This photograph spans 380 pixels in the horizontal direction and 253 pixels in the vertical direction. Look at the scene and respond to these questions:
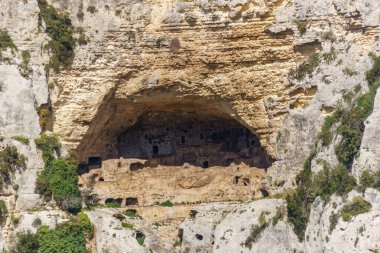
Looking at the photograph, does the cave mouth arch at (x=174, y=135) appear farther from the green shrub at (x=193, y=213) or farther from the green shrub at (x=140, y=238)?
the green shrub at (x=140, y=238)

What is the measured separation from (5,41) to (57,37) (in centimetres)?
229

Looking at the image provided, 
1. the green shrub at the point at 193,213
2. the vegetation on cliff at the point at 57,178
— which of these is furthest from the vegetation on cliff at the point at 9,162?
the green shrub at the point at 193,213

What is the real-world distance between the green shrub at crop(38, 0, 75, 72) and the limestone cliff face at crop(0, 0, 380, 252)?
31cm

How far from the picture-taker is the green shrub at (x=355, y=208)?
182ft

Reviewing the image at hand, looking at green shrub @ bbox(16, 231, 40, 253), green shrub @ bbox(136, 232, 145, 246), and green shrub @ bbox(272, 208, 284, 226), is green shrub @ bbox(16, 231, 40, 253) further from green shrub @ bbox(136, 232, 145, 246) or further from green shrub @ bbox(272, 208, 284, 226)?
green shrub @ bbox(272, 208, 284, 226)

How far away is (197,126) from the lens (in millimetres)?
68062

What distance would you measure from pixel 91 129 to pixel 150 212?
473 cm

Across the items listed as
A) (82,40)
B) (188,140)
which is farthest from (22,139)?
(188,140)

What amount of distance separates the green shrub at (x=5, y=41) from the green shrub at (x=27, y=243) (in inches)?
322

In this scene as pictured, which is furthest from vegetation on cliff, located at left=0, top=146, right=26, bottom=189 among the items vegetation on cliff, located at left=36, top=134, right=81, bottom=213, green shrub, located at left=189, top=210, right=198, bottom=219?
green shrub, located at left=189, top=210, right=198, bottom=219

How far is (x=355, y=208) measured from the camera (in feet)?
183

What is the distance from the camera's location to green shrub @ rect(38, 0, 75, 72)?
6297 centimetres

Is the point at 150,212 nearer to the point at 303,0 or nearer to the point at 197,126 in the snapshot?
the point at 197,126

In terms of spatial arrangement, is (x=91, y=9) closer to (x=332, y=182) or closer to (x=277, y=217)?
(x=277, y=217)
